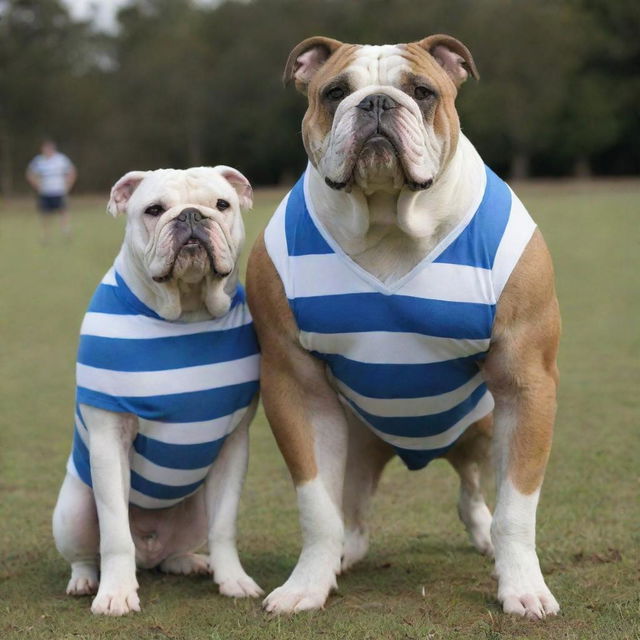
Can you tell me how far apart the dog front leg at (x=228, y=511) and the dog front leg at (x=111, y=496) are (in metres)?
0.32

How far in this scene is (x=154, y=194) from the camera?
399cm

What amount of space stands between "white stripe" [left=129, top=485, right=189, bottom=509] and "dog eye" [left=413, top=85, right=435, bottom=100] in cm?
173

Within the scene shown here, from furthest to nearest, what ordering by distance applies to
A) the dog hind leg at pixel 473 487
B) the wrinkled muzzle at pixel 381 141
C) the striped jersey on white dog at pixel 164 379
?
the dog hind leg at pixel 473 487 < the striped jersey on white dog at pixel 164 379 < the wrinkled muzzle at pixel 381 141

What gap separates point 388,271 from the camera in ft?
12.2

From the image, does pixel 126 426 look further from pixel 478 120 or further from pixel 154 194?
pixel 478 120

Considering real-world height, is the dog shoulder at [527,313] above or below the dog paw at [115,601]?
above

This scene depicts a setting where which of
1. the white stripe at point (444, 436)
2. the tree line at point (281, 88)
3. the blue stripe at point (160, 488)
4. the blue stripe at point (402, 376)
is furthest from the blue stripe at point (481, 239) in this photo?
the tree line at point (281, 88)

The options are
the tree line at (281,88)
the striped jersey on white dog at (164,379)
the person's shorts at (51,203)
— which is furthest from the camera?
the tree line at (281,88)

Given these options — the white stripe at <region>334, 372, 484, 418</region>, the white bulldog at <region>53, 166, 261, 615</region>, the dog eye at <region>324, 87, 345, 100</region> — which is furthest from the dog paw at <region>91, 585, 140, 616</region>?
the dog eye at <region>324, 87, 345, 100</region>

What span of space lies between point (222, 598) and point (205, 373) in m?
0.80

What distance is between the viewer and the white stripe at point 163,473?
4.04 metres

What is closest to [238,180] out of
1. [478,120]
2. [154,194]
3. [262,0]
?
[154,194]

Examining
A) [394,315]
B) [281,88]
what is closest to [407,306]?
[394,315]

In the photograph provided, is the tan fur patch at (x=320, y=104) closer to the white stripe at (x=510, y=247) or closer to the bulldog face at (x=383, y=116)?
the bulldog face at (x=383, y=116)
